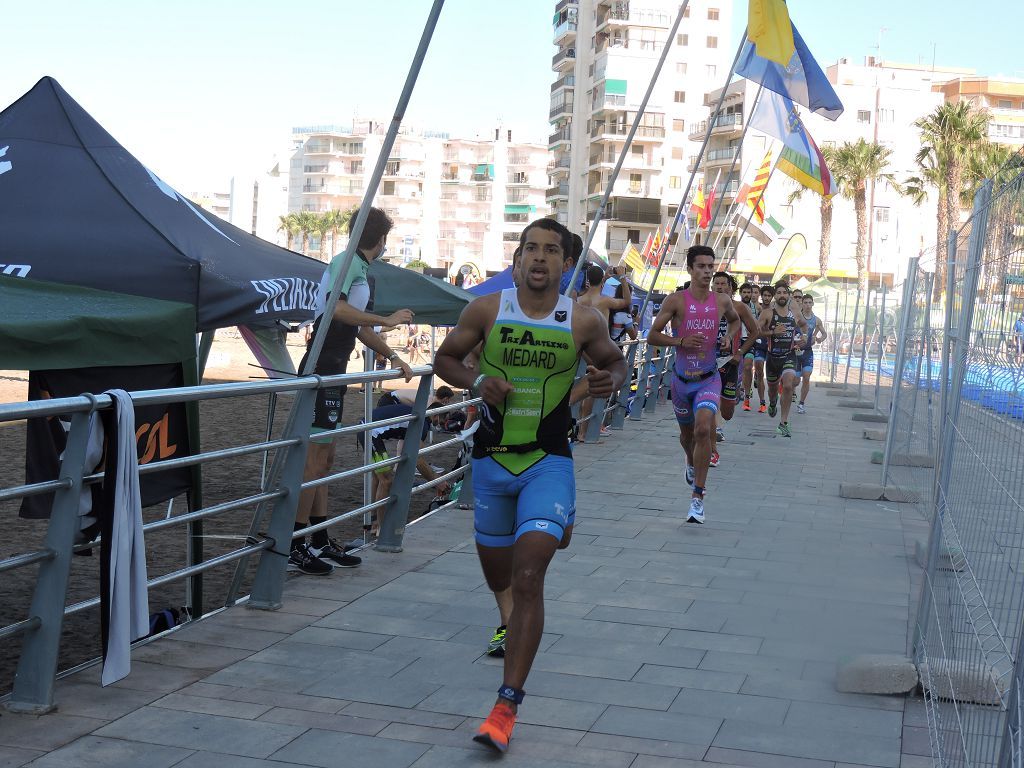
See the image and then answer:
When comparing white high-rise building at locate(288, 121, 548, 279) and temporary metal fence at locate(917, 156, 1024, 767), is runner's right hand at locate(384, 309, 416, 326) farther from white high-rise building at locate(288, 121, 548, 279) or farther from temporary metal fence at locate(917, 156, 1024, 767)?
white high-rise building at locate(288, 121, 548, 279)

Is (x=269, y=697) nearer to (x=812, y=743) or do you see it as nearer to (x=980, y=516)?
(x=812, y=743)

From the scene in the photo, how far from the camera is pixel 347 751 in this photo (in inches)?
168

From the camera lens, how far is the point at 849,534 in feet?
30.8

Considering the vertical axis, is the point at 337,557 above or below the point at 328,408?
below

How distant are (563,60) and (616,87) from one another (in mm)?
12491

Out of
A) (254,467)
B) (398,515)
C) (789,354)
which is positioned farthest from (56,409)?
(789,354)

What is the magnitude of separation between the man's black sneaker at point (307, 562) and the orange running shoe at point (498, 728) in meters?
2.78

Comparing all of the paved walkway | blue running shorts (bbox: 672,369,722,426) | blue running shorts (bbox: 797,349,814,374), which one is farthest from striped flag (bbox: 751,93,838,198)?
the paved walkway

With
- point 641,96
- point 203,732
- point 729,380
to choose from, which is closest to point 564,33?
point 641,96

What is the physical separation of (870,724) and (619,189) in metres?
97.3

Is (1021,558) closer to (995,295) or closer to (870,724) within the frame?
(995,295)

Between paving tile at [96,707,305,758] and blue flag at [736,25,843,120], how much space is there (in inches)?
542

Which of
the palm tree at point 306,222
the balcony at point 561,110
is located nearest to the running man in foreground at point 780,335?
the balcony at point 561,110

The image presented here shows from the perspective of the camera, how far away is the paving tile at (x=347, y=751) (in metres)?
4.16
